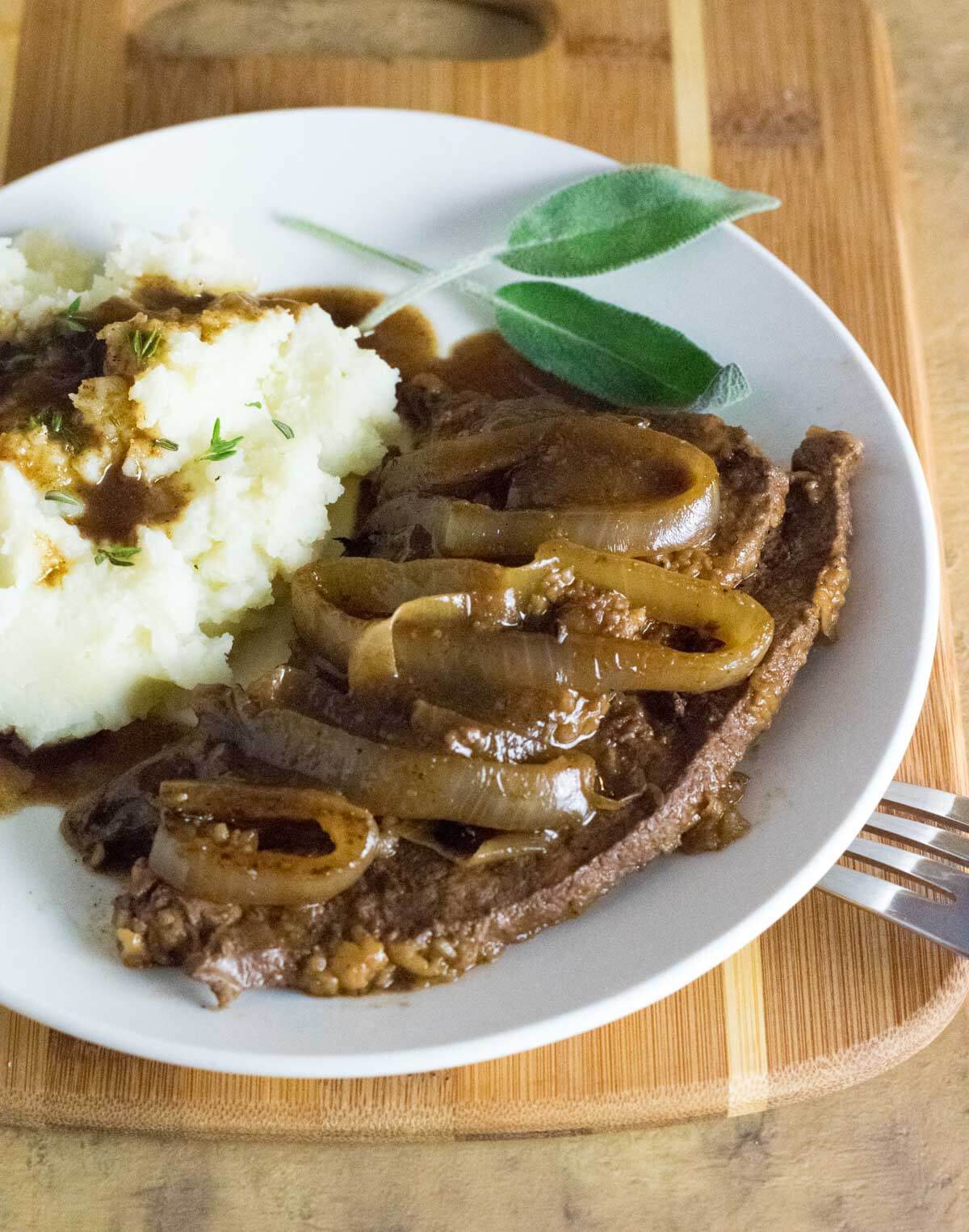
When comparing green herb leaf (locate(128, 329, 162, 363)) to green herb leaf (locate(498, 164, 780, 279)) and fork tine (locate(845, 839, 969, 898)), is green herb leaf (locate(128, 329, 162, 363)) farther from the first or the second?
fork tine (locate(845, 839, 969, 898))

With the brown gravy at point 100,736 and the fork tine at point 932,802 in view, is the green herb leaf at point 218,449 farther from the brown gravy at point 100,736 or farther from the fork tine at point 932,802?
the fork tine at point 932,802

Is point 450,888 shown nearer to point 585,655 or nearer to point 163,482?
point 585,655

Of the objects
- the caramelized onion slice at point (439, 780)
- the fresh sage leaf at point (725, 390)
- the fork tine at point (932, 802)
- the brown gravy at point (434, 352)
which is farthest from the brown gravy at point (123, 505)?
the fork tine at point (932, 802)

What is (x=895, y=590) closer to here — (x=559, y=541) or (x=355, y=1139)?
(x=559, y=541)

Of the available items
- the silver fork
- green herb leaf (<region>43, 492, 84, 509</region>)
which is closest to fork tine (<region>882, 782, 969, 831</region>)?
the silver fork

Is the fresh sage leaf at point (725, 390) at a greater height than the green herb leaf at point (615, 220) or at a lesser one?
lesser

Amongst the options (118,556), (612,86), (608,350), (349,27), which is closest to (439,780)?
(118,556)
